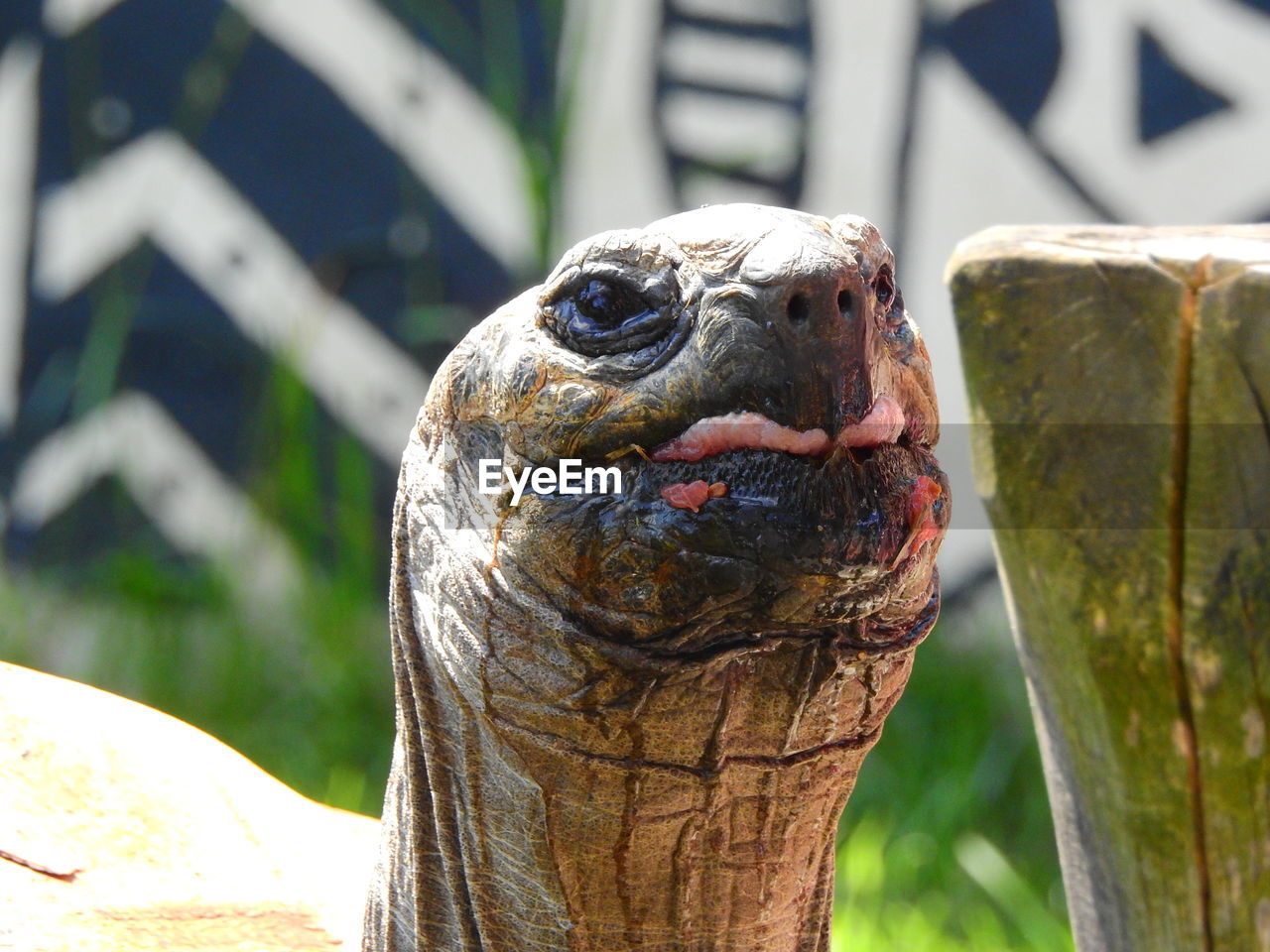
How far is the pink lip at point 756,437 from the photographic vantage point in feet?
2.52

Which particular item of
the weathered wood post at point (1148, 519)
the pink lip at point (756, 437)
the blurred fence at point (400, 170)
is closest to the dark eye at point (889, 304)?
the pink lip at point (756, 437)

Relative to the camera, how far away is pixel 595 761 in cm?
87

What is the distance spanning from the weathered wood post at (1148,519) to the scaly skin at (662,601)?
1.78 ft

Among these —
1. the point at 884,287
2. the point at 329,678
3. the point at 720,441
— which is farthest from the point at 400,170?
the point at 720,441

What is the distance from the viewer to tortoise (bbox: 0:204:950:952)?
776 millimetres

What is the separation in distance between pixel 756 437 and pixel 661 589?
10cm

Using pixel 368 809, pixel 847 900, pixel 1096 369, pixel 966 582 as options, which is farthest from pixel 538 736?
pixel 966 582

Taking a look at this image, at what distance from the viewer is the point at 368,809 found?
3156 millimetres

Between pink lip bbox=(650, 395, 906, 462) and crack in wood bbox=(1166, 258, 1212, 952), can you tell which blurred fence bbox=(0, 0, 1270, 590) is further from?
pink lip bbox=(650, 395, 906, 462)

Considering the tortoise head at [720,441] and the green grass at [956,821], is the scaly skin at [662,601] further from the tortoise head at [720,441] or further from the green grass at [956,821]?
the green grass at [956,821]

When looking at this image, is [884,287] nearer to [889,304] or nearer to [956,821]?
[889,304]

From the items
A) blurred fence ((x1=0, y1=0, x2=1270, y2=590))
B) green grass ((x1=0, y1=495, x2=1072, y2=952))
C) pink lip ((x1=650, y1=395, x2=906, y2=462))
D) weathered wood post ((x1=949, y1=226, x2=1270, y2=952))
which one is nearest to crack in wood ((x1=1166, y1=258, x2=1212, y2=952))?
weathered wood post ((x1=949, y1=226, x2=1270, y2=952))

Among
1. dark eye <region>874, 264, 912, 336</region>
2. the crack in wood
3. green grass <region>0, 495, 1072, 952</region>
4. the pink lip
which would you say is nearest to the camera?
the pink lip

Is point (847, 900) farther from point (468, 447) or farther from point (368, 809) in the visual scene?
point (468, 447)
